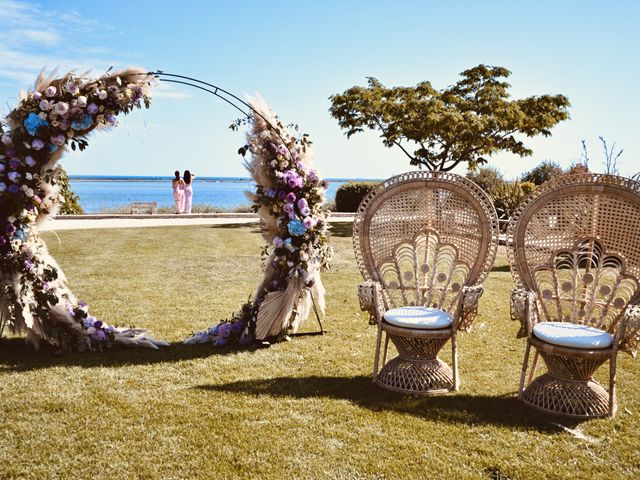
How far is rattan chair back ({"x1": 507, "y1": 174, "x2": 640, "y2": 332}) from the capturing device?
4348 mm

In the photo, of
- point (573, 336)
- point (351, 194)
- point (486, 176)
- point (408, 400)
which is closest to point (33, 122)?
point (408, 400)

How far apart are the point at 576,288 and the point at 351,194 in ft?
59.8

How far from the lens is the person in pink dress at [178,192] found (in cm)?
2012

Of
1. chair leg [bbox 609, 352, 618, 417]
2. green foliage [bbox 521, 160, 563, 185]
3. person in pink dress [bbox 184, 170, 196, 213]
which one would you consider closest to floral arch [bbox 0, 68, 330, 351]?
chair leg [bbox 609, 352, 618, 417]

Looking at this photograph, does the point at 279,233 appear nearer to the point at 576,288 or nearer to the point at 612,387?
the point at 576,288

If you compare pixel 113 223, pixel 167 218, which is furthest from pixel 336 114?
pixel 113 223

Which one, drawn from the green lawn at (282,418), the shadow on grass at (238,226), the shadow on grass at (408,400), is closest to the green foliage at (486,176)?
the shadow on grass at (238,226)

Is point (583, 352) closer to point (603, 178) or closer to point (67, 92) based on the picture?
point (603, 178)

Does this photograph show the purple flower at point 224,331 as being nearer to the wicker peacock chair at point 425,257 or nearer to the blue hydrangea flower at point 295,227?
the blue hydrangea flower at point 295,227

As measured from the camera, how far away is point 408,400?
4227mm

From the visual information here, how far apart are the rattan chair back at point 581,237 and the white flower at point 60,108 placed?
3899 mm

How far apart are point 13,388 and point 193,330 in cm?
205

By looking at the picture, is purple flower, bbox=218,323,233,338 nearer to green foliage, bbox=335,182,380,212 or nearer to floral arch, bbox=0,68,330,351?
floral arch, bbox=0,68,330,351

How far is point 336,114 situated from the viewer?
1958 cm
